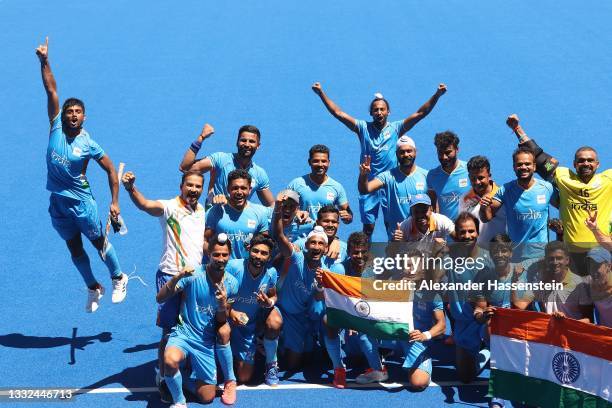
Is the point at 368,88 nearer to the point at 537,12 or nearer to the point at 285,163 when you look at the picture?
the point at 285,163

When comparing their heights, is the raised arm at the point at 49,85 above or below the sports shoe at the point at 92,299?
above

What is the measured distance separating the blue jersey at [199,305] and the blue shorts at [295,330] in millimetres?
778

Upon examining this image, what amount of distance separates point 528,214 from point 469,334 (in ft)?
4.29

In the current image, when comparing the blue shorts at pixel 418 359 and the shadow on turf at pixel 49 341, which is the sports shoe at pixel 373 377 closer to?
the blue shorts at pixel 418 359

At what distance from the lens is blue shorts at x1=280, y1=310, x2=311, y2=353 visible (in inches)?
325

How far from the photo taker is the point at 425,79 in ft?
50.5

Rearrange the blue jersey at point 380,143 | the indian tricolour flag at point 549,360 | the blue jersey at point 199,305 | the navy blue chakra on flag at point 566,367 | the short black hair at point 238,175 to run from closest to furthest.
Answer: the indian tricolour flag at point 549,360, the navy blue chakra on flag at point 566,367, the blue jersey at point 199,305, the short black hair at point 238,175, the blue jersey at point 380,143

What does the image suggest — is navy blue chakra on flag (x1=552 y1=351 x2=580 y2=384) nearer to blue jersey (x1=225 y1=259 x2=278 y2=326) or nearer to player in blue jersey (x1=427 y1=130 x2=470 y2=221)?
player in blue jersey (x1=427 y1=130 x2=470 y2=221)

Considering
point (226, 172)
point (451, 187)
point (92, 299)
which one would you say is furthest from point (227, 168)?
point (451, 187)

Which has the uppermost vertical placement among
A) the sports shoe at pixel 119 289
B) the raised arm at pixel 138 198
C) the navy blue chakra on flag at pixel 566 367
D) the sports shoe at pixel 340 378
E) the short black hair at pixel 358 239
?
the raised arm at pixel 138 198

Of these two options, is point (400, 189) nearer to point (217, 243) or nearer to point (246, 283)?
point (246, 283)

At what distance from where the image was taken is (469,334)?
7945mm

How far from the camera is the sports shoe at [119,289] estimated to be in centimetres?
921

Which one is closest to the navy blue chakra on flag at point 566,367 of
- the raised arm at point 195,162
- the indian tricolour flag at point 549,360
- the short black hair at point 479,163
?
the indian tricolour flag at point 549,360
